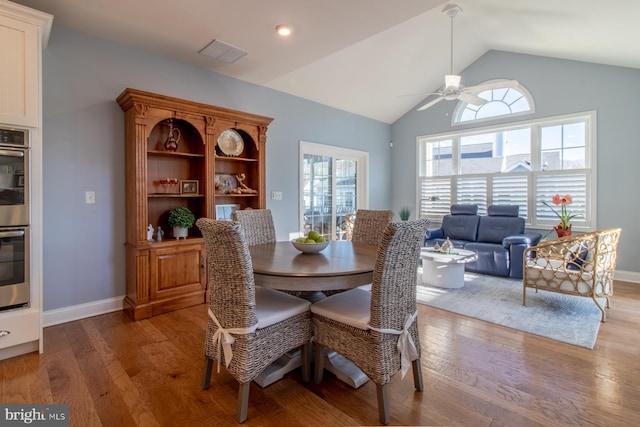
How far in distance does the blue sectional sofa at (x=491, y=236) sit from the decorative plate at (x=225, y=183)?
3343mm

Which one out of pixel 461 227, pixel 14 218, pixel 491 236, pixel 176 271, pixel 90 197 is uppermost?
pixel 90 197

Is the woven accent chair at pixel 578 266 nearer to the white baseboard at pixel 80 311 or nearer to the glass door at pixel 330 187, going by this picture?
the glass door at pixel 330 187

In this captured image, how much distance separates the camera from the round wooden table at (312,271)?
5.72ft

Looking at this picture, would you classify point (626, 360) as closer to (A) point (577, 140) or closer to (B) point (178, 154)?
(A) point (577, 140)

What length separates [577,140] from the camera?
15.9 feet

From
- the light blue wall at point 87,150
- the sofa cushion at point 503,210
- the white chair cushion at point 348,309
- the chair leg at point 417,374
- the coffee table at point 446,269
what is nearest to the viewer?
the white chair cushion at point 348,309

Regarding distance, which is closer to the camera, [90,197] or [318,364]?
[318,364]

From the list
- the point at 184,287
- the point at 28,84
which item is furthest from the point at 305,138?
the point at 28,84

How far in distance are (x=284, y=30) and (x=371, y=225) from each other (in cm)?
194

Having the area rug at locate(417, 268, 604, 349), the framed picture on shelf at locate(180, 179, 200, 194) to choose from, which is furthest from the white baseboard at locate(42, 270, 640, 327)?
the area rug at locate(417, 268, 604, 349)

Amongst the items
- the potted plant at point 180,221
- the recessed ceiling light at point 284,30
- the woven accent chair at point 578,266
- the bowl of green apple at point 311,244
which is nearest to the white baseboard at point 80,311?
the potted plant at point 180,221

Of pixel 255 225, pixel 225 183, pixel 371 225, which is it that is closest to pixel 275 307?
pixel 255 225

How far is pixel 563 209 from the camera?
15.5ft

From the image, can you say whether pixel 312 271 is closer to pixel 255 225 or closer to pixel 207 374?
pixel 207 374
